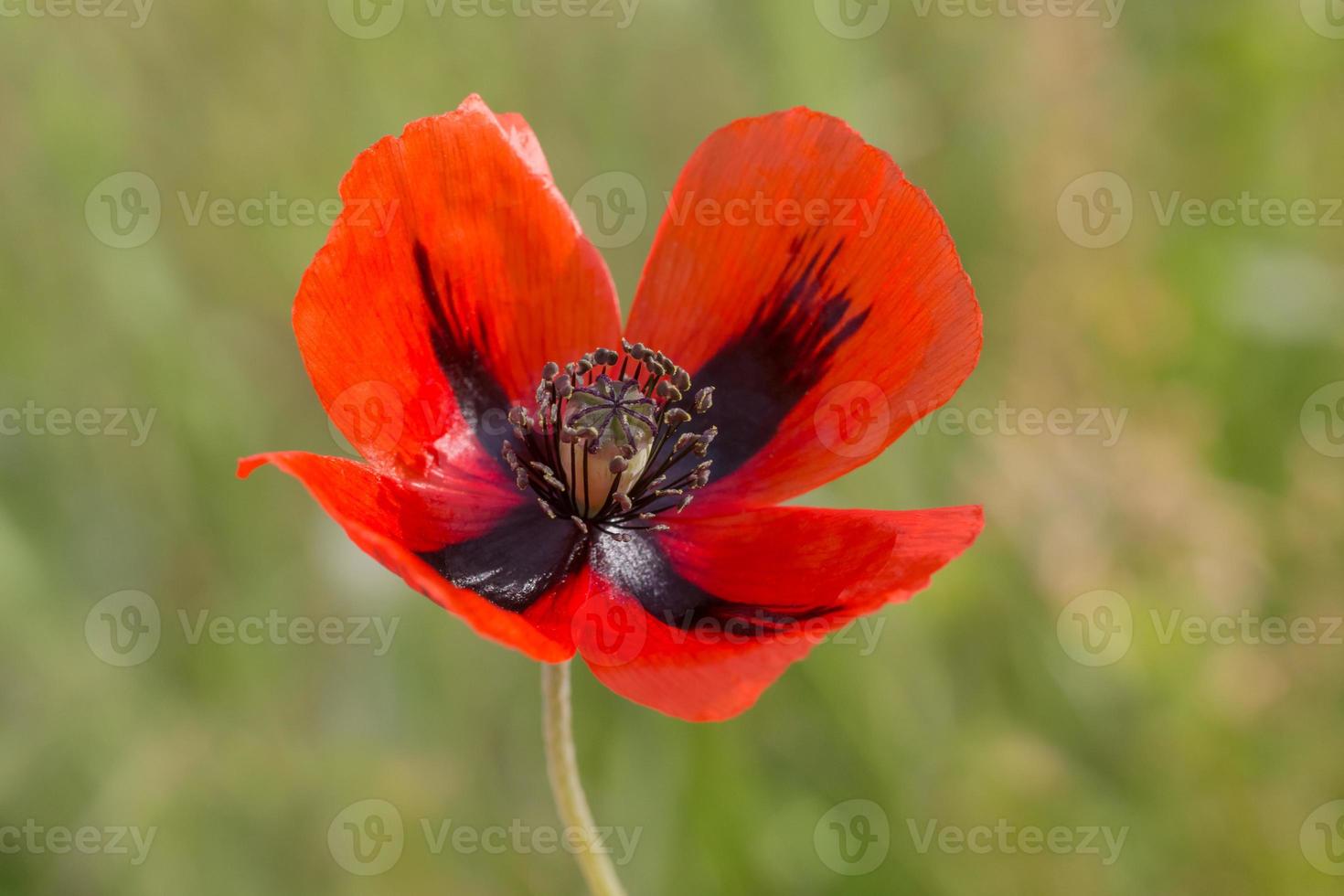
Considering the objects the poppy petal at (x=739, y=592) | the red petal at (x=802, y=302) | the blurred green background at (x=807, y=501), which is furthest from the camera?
the blurred green background at (x=807, y=501)

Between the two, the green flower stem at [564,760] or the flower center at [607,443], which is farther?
the flower center at [607,443]

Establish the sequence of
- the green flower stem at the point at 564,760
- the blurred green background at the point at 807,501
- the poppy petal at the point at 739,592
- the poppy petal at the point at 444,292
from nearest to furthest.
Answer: the poppy petal at the point at 739,592, the green flower stem at the point at 564,760, the poppy petal at the point at 444,292, the blurred green background at the point at 807,501

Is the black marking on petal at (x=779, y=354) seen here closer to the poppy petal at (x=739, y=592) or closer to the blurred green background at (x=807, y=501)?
the poppy petal at (x=739, y=592)

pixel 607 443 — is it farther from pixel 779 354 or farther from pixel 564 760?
pixel 564 760

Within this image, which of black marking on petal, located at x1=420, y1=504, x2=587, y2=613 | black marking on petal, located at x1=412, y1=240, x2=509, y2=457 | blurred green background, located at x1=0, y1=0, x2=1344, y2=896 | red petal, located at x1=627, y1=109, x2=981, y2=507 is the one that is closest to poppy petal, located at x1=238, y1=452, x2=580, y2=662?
black marking on petal, located at x1=420, y1=504, x2=587, y2=613

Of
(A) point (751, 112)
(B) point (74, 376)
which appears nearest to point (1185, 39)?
(A) point (751, 112)

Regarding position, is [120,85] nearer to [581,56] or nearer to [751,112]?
[581,56]

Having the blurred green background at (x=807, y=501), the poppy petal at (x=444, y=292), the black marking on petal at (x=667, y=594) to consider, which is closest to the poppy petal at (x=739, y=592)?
the black marking on petal at (x=667, y=594)

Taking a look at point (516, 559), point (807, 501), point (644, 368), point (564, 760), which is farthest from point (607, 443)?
point (807, 501)
